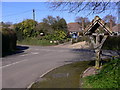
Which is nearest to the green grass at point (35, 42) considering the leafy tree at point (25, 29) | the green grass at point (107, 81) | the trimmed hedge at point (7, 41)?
the leafy tree at point (25, 29)

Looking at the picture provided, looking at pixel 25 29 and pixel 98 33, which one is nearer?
pixel 98 33

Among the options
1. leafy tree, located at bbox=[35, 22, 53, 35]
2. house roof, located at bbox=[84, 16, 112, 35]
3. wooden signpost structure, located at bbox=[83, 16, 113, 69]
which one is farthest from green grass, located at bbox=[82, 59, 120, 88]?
leafy tree, located at bbox=[35, 22, 53, 35]

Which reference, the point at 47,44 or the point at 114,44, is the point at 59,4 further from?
the point at 47,44

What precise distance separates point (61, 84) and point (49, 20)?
158 ft

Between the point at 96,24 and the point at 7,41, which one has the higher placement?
the point at 96,24

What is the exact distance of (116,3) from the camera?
32.9 ft

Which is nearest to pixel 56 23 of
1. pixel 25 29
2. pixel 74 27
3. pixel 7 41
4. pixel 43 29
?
pixel 43 29

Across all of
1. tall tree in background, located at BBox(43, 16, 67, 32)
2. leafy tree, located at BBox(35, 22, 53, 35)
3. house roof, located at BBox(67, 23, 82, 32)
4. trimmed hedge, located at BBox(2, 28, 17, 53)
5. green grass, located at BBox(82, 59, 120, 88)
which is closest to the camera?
green grass, located at BBox(82, 59, 120, 88)

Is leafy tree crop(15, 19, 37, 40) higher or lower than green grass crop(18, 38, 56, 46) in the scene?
higher

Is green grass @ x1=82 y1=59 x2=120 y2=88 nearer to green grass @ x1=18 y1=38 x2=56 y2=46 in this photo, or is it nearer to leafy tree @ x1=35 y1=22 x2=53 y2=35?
green grass @ x1=18 y1=38 x2=56 y2=46

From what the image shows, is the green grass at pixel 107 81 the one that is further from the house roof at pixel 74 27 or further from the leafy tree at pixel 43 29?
the house roof at pixel 74 27

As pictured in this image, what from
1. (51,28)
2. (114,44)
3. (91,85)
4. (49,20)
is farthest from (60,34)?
(91,85)

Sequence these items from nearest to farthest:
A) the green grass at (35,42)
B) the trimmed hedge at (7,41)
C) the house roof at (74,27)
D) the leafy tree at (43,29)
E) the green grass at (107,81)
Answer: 1. the green grass at (107,81)
2. the trimmed hedge at (7,41)
3. the green grass at (35,42)
4. the leafy tree at (43,29)
5. the house roof at (74,27)

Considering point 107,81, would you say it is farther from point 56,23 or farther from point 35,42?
point 56,23
